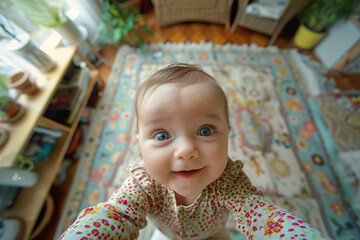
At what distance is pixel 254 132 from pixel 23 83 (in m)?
1.56

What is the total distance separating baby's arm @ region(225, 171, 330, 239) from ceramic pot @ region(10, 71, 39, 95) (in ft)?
3.96

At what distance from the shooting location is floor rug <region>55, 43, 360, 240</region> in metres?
1.13

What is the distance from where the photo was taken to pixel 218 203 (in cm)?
50

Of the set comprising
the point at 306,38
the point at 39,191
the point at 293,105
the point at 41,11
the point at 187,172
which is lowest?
the point at 39,191

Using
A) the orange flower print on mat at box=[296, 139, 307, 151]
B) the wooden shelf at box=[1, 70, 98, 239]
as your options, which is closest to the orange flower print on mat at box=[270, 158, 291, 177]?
the orange flower print on mat at box=[296, 139, 307, 151]

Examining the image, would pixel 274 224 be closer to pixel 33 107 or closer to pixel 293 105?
pixel 33 107

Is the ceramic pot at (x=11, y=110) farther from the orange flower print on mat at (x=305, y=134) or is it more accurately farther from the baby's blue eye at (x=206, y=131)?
the orange flower print on mat at (x=305, y=134)

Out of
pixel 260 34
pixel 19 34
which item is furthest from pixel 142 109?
pixel 260 34

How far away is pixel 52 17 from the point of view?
111 cm

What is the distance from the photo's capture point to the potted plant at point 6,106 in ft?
2.83

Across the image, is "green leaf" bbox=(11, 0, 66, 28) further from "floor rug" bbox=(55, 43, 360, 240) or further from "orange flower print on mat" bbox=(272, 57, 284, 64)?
"orange flower print on mat" bbox=(272, 57, 284, 64)

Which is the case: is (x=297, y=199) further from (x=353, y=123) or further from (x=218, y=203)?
(x=218, y=203)

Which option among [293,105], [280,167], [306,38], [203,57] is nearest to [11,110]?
[203,57]

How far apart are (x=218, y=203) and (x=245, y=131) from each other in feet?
3.15
